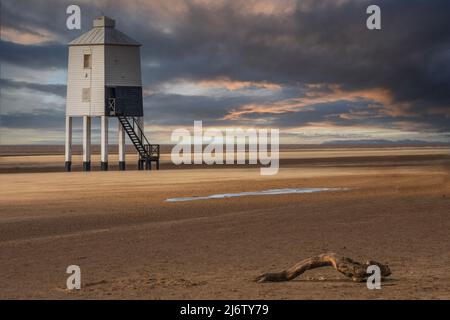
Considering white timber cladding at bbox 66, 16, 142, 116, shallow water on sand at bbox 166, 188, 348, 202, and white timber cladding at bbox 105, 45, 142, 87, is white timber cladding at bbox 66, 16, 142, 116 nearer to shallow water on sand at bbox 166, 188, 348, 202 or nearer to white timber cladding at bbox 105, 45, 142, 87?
white timber cladding at bbox 105, 45, 142, 87

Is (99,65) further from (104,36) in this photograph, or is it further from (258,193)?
(258,193)

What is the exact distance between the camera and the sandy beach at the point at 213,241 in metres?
12.3

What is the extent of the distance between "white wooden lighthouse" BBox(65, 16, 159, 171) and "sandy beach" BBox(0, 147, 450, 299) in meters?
19.0

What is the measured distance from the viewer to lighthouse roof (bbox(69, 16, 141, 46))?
165 ft

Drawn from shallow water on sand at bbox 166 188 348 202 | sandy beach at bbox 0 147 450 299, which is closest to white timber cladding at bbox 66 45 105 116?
sandy beach at bbox 0 147 450 299

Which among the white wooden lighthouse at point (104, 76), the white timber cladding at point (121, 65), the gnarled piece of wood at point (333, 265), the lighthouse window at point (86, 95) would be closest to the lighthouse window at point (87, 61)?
the white wooden lighthouse at point (104, 76)

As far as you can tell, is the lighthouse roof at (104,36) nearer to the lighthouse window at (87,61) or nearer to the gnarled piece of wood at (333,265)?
the lighthouse window at (87,61)

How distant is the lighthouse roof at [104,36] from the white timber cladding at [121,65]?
13.6 inches

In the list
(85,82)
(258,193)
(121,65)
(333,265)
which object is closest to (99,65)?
(121,65)

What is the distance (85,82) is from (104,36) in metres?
3.38

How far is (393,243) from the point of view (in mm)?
17656

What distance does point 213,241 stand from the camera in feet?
58.7

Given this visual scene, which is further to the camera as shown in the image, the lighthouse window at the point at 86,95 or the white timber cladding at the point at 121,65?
the lighthouse window at the point at 86,95
